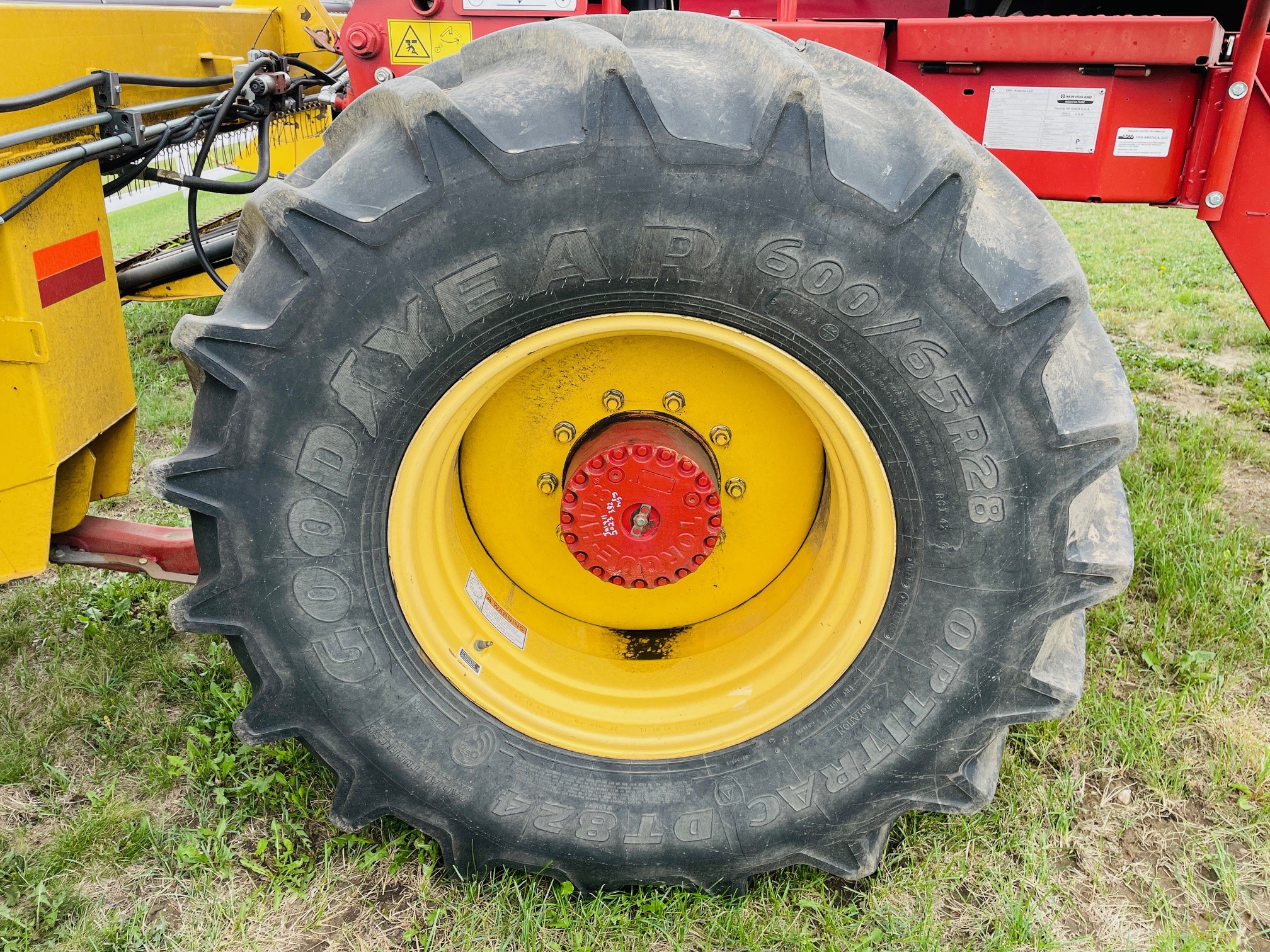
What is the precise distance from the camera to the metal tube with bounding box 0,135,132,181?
177cm

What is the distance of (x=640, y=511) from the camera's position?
1912 millimetres

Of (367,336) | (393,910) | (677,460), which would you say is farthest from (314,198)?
(393,910)

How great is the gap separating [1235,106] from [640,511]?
1.65 meters

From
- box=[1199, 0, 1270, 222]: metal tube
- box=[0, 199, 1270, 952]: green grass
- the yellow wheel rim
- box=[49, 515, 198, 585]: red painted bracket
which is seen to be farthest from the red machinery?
box=[49, 515, 198, 585]: red painted bracket

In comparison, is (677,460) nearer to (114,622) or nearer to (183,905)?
(183,905)

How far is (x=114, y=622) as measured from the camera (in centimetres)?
293

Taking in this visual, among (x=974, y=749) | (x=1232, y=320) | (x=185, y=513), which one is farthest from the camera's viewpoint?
(x=1232, y=320)

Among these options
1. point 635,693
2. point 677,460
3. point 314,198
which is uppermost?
point 314,198

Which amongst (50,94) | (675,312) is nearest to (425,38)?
(50,94)

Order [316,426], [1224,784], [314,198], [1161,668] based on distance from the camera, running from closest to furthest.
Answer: [314,198]
[316,426]
[1224,784]
[1161,668]

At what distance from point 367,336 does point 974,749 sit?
1.43 meters

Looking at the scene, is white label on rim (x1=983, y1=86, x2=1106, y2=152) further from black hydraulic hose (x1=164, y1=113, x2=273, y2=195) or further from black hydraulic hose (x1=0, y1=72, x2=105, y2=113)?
black hydraulic hose (x1=0, y1=72, x2=105, y2=113)

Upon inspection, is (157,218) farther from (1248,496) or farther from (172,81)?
(1248,496)

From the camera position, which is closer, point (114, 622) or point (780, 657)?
point (780, 657)
